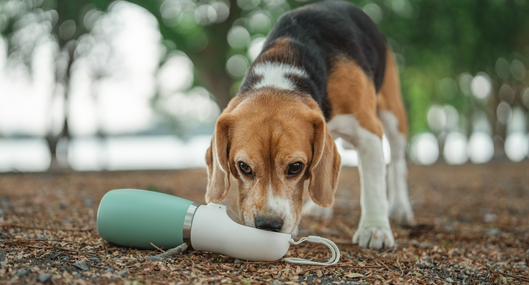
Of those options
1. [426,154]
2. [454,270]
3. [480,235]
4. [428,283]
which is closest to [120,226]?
[428,283]

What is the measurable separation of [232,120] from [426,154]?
35787 millimetres

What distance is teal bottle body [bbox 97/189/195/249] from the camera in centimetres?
419

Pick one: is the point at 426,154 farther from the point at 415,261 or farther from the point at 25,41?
the point at 415,261

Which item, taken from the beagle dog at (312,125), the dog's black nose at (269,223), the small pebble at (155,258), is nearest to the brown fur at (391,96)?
the beagle dog at (312,125)

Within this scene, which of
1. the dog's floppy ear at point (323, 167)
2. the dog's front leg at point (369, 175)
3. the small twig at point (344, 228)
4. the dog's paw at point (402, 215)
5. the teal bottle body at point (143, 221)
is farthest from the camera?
the dog's paw at point (402, 215)

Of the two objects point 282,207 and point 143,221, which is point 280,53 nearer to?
point 282,207

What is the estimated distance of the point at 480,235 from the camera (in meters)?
6.31

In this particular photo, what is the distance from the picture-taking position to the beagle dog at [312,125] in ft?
13.3

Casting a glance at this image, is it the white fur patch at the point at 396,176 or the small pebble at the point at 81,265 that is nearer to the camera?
the small pebble at the point at 81,265

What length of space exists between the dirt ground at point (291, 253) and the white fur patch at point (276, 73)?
126 centimetres

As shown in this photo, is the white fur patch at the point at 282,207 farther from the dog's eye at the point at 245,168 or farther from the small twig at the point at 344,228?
the small twig at the point at 344,228

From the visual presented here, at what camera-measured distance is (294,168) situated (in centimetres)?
417

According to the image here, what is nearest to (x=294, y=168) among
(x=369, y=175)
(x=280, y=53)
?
(x=280, y=53)

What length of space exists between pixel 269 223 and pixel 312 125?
801 mm
